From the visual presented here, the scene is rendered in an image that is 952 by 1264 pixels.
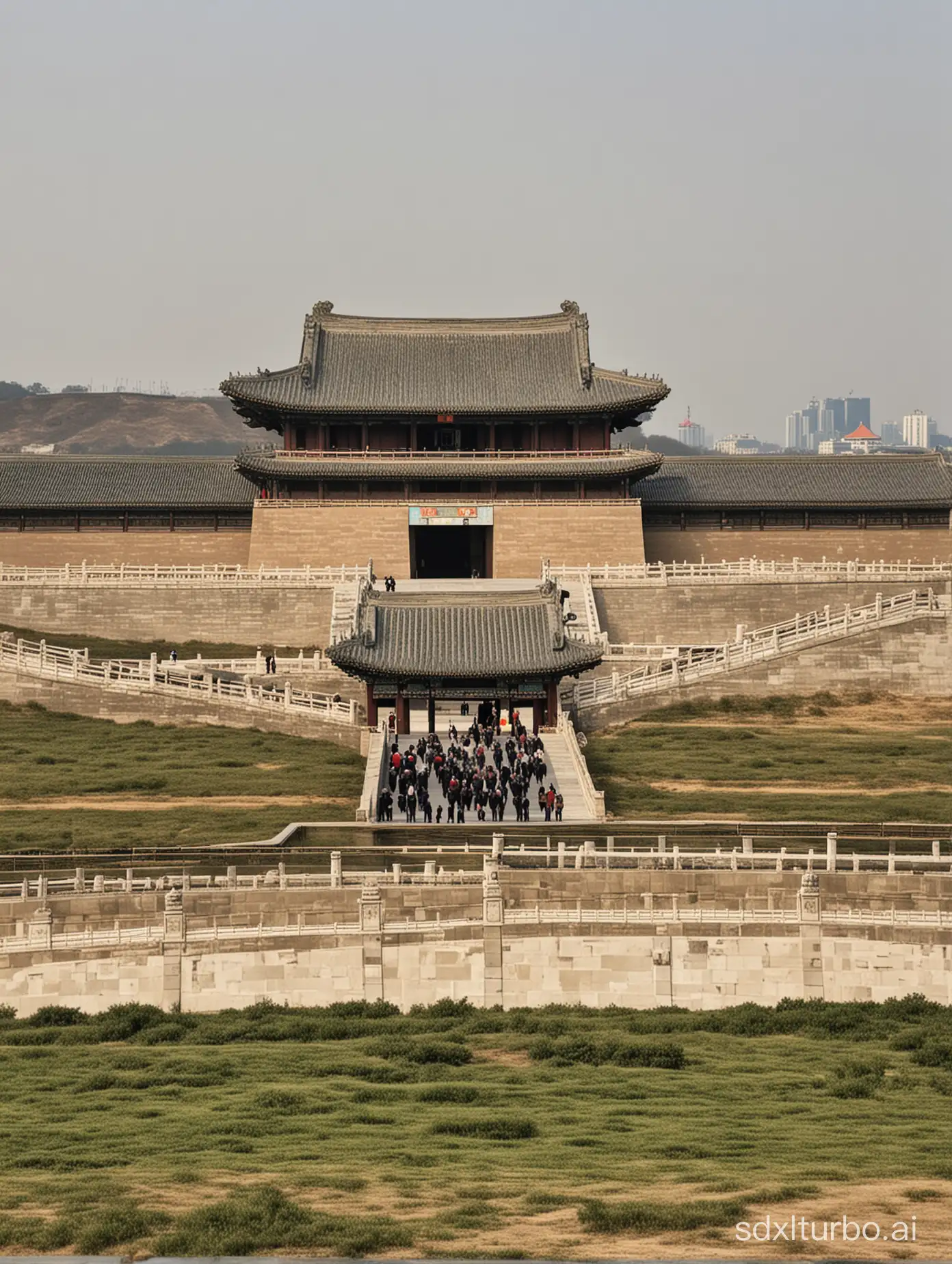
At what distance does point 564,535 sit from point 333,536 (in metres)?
8.91

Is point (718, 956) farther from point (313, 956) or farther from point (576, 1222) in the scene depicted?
point (576, 1222)

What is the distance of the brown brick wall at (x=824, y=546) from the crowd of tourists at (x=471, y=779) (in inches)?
1179

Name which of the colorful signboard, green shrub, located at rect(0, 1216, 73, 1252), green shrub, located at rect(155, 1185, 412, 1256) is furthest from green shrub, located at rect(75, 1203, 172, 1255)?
the colorful signboard

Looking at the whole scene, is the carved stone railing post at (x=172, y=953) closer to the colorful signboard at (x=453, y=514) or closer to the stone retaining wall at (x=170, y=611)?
the stone retaining wall at (x=170, y=611)

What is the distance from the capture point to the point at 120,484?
83.4 m

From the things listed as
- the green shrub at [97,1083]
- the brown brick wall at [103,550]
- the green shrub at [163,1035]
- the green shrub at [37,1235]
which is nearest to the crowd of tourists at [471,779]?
the green shrub at [163,1035]

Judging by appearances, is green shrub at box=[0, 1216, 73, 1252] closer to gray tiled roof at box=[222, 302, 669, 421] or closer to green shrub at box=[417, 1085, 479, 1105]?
green shrub at box=[417, 1085, 479, 1105]

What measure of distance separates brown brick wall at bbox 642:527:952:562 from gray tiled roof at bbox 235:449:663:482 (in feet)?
12.7

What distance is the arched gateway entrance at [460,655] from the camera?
5638 cm

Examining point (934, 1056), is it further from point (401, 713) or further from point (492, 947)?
point (401, 713)

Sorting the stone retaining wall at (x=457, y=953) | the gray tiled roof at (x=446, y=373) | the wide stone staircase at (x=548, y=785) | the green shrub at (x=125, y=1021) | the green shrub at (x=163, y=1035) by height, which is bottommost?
the green shrub at (x=163, y=1035)

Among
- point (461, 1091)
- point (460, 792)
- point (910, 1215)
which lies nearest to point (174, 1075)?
point (461, 1091)

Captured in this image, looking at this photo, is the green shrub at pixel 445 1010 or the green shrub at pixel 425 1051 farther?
the green shrub at pixel 445 1010

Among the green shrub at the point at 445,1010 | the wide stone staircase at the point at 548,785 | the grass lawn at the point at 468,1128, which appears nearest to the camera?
the grass lawn at the point at 468,1128
